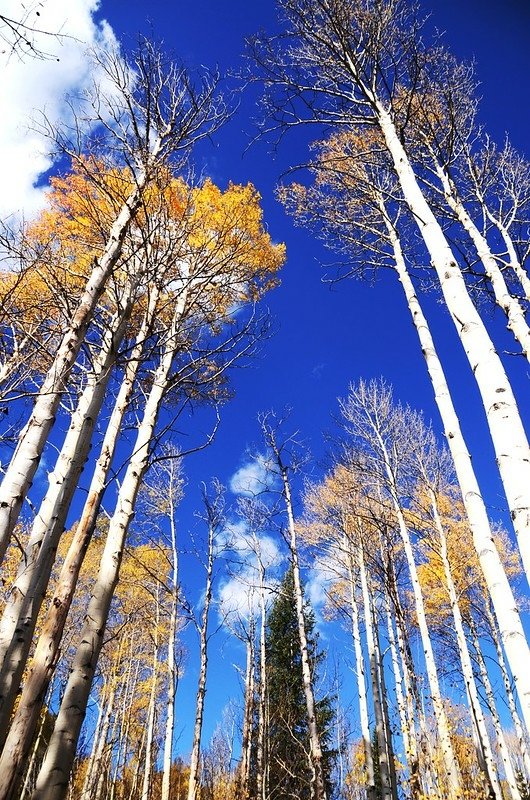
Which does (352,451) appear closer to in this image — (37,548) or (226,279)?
(226,279)

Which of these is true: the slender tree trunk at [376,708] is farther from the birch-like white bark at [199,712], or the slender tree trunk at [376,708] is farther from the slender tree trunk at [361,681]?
the birch-like white bark at [199,712]

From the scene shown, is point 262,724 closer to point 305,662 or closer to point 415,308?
point 305,662

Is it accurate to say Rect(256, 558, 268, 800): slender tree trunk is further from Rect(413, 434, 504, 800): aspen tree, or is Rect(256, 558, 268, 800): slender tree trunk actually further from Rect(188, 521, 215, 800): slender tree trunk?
Rect(413, 434, 504, 800): aspen tree

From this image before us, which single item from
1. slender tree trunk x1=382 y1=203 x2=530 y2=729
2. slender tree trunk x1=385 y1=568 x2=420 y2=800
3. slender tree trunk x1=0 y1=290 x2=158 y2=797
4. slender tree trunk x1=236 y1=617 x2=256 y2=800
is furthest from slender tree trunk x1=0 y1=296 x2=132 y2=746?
slender tree trunk x1=236 y1=617 x2=256 y2=800

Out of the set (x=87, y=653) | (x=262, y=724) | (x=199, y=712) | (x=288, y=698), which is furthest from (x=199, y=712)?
(x=87, y=653)

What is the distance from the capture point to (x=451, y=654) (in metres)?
15.7

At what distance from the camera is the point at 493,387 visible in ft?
9.89

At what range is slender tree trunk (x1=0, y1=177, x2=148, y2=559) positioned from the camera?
8.55 feet

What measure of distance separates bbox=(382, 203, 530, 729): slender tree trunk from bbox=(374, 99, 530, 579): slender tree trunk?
18.0 inches

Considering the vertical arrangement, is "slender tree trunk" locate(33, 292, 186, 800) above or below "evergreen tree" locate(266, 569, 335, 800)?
below

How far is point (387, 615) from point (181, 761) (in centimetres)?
3849

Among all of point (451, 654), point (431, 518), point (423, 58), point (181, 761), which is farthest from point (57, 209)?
point (181, 761)

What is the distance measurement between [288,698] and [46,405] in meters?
14.4

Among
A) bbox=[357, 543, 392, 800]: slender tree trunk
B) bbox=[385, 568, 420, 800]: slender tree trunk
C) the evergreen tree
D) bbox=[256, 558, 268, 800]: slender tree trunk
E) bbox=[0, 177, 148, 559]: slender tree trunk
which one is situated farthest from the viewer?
the evergreen tree
